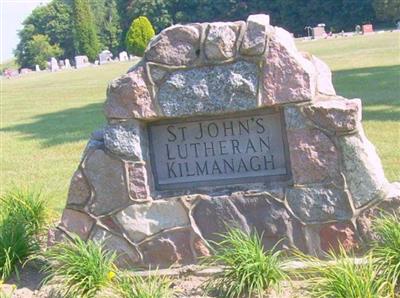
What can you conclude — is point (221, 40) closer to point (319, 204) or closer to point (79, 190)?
point (319, 204)

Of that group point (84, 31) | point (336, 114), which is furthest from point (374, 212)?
point (84, 31)

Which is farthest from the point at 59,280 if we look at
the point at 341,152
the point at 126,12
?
the point at 126,12

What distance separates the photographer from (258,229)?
4.93 m

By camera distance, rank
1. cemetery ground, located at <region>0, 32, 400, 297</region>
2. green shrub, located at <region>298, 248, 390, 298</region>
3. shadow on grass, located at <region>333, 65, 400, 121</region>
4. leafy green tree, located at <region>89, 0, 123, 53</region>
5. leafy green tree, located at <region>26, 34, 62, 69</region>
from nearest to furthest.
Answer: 1. green shrub, located at <region>298, 248, 390, 298</region>
2. cemetery ground, located at <region>0, 32, 400, 297</region>
3. shadow on grass, located at <region>333, 65, 400, 121</region>
4. leafy green tree, located at <region>89, 0, 123, 53</region>
5. leafy green tree, located at <region>26, 34, 62, 69</region>

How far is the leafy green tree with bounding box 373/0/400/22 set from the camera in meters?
63.8

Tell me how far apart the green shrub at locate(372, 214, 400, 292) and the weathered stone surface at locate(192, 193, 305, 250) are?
1.80ft

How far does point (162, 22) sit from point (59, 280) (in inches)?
2851

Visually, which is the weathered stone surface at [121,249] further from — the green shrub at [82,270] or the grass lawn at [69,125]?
the grass lawn at [69,125]

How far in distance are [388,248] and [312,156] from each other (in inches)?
31.5

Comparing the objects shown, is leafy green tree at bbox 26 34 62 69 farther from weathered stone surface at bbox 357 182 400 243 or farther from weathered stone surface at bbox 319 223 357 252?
weathered stone surface at bbox 357 182 400 243

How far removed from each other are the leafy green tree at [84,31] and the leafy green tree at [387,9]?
1029 inches

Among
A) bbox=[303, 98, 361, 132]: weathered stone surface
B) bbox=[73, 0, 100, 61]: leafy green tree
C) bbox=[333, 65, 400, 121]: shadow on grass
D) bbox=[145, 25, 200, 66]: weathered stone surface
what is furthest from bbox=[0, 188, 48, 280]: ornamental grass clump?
bbox=[73, 0, 100, 61]: leafy green tree

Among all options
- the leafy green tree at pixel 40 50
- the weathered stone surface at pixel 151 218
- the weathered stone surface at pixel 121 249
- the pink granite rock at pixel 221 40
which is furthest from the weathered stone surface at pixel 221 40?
the leafy green tree at pixel 40 50

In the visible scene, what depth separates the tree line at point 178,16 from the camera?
69938 mm
